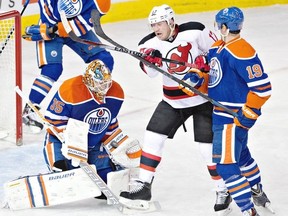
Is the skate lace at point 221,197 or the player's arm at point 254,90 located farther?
the skate lace at point 221,197

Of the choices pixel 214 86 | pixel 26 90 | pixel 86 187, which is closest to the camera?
pixel 214 86

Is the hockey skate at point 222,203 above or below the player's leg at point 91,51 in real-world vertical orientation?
below

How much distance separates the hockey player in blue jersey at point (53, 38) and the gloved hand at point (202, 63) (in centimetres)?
141

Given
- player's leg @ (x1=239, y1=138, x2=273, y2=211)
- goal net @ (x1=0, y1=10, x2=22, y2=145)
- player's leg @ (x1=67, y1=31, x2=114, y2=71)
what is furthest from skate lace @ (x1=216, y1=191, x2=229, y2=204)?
player's leg @ (x1=67, y1=31, x2=114, y2=71)

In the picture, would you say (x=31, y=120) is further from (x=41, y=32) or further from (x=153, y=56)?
(x=153, y=56)

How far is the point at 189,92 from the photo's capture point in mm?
4156

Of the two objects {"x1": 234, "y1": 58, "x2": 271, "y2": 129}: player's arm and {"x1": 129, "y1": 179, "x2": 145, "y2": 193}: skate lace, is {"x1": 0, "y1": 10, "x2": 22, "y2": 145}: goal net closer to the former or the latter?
{"x1": 129, "y1": 179, "x2": 145, "y2": 193}: skate lace

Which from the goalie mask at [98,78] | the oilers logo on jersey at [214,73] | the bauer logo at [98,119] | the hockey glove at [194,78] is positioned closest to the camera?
the oilers logo on jersey at [214,73]

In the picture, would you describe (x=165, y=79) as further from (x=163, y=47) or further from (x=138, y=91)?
(x=138, y=91)

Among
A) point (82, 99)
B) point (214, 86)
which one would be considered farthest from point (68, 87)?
point (214, 86)

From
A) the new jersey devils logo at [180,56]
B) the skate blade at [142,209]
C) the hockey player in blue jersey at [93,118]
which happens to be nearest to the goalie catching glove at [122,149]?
the hockey player in blue jersey at [93,118]

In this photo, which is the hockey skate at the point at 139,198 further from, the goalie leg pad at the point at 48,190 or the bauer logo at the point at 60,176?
the bauer logo at the point at 60,176

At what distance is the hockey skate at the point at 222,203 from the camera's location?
4188mm

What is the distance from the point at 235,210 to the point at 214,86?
23.3 inches
